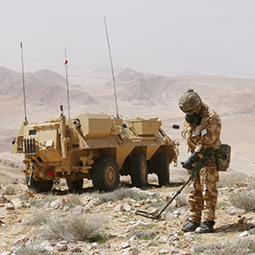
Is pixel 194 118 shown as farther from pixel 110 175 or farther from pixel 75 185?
pixel 75 185

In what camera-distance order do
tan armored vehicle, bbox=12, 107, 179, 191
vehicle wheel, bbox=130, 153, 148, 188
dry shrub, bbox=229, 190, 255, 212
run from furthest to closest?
vehicle wheel, bbox=130, 153, 148, 188, tan armored vehicle, bbox=12, 107, 179, 191, dry shrub, bbox=229, 190, 255, 212

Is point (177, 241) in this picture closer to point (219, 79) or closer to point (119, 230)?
point (119, 230)

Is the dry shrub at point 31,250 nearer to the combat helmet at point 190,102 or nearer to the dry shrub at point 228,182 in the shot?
the combat helmet at point 190,102

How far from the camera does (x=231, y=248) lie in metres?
4.33

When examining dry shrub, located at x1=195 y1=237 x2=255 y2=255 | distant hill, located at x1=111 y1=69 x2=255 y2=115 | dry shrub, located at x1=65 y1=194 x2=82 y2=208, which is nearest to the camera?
dry shrub, located at x1=195 y1=237 x2=255 y2=255

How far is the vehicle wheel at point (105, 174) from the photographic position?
11.1 m

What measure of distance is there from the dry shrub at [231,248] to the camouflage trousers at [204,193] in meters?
1.04

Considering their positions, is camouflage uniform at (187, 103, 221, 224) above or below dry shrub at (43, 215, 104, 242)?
above

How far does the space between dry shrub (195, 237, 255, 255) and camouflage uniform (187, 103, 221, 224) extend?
1056 mm

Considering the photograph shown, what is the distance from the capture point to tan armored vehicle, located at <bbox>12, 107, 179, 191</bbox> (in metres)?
10.9

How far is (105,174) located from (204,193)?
19.2 ft

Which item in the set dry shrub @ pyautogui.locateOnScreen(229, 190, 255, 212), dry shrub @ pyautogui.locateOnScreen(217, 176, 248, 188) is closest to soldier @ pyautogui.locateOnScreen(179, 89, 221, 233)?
dry shrub @ pyautogui.locateOnScreen(229, 190, 255, 212)

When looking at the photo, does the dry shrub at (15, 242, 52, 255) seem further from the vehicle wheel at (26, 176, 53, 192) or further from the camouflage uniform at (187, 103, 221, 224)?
the vehicle wheel at (26, 176, 53, 192)

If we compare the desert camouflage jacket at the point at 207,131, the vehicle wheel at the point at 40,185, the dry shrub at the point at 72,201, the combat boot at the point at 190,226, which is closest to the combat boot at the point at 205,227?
the combat boot at the point at 190,226
